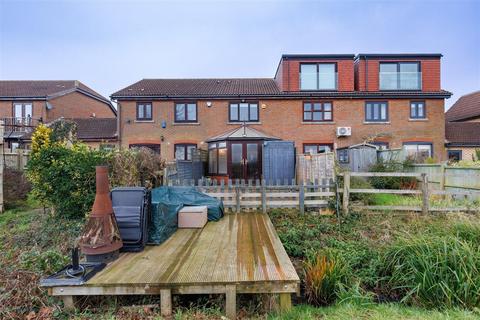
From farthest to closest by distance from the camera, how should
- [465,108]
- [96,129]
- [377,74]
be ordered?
[465,108], [96,129], [377,74]

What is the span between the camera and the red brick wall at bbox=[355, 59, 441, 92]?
1669 centimetres

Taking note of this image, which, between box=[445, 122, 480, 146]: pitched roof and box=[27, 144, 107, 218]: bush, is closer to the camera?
box=[27, 144, 107, 218]: bush

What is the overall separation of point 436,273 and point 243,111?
14.5m

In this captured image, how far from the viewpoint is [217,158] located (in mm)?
14617

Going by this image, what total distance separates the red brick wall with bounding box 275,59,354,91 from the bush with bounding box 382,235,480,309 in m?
14.3

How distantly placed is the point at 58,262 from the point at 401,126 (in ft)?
62.4

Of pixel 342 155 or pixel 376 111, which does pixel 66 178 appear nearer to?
pixel 342 155

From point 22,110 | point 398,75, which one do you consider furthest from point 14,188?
point 398,75

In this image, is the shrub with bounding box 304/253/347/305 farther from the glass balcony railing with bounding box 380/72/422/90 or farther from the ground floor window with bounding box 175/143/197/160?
the glass balcony railing with bounding box 380/72/422/90

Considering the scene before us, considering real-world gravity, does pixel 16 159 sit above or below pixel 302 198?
above

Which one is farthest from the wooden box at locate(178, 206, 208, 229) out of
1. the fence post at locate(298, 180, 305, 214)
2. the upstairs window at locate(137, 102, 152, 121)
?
the upstairs window at locate(137, 102, 152, 121)

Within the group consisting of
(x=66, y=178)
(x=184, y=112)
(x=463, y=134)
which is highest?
(x=184, y=112)

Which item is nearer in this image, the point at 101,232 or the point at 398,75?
the point at 101,232

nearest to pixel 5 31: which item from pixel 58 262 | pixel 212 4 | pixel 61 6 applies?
Result: pixel 61 6
